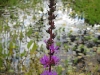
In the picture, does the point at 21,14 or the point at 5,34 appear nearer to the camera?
the point at 5,34

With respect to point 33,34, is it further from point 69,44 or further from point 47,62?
point 47,62

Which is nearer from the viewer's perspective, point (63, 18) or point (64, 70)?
point (64, 70)

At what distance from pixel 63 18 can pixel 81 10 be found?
972mm

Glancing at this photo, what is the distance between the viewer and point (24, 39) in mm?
5559

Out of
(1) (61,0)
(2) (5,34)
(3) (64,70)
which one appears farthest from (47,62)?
(1) (61,0)

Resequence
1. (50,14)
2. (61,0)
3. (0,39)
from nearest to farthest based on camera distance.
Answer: (50,14), (0,39), (61,0)

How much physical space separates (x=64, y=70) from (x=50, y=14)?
9.07ft

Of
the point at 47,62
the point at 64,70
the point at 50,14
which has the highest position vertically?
the point at 50,14

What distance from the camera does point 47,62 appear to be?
170 centimetres

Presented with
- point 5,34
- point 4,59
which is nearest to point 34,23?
point 5,34

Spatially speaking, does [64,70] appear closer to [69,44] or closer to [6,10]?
[69,44]

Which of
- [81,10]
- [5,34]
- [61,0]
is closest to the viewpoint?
[5,34]

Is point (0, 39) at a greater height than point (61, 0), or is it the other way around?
point (61, 0)

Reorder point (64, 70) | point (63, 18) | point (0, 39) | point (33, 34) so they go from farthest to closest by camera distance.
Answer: point (63, 18)
point (33, 34)
point (0, 39)
point (64, 70)
